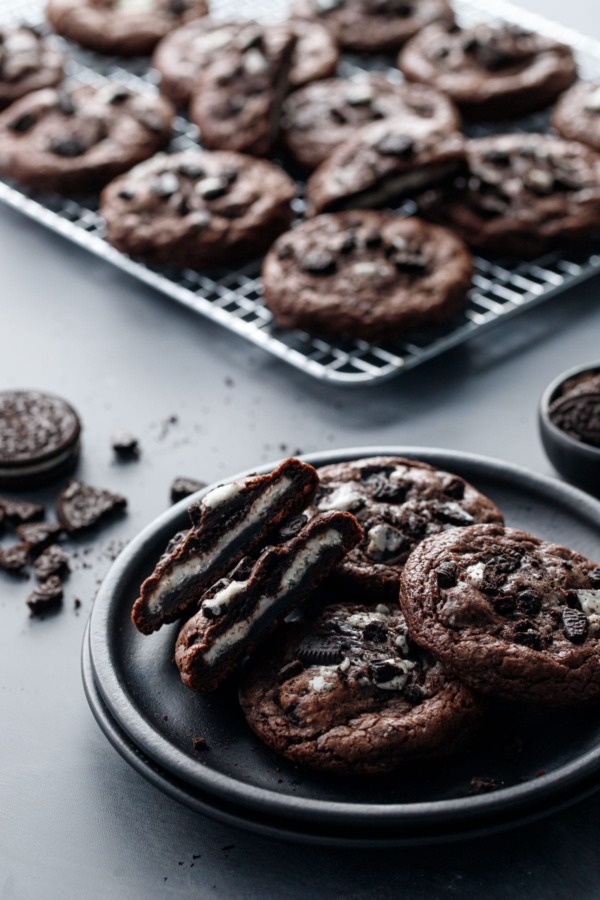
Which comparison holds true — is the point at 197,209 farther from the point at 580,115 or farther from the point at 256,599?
the point at 256,599

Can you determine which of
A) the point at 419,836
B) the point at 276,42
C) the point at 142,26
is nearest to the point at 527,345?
the point at 276,42

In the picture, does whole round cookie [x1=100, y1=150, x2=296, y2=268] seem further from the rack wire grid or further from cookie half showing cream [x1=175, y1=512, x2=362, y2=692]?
cookie half showing cream [x1=175, y1=512, x2=362, y2=692]

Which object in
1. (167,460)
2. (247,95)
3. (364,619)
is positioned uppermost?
(247,95)

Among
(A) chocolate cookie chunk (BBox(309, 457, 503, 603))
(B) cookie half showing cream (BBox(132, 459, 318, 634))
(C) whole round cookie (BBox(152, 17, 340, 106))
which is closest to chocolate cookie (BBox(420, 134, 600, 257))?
(C) whole round cookie (BBox(152, 17, 340, 106))

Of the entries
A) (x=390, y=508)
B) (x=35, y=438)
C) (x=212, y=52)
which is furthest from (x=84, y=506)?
(x=212, y=52)

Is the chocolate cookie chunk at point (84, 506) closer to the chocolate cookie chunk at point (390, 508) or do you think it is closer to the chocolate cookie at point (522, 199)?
the chocolate cookie chunk at point (390, 508)
